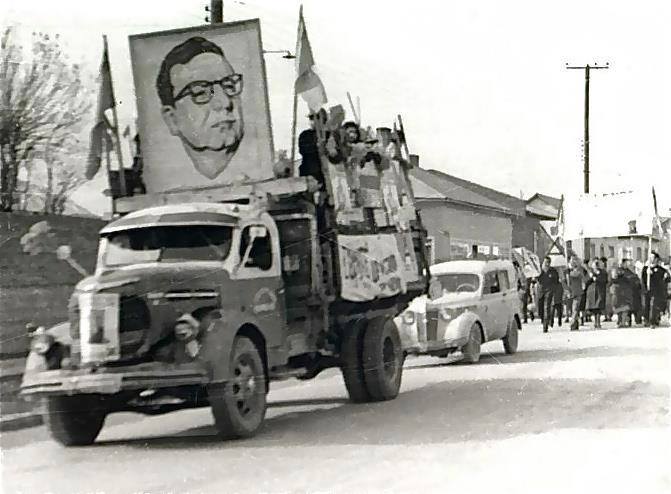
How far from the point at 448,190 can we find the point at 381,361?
1.92 metres

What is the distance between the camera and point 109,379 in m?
8.61

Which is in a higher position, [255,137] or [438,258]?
[255,137]

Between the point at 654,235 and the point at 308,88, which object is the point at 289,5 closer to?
the point at 308,88

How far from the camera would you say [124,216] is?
30.4 ft

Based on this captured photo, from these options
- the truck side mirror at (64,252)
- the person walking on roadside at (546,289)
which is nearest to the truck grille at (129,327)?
the truck side mirror at (64,252)

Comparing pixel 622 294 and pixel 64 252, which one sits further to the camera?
pixel 622 294

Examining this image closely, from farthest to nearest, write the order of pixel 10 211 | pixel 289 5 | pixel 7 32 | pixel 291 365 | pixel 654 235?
pixel 654 235
pixel 291 365
pixel 289 5
pixel 7 32
pixel 10 211

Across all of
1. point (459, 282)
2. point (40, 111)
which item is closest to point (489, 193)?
point (459, 282)

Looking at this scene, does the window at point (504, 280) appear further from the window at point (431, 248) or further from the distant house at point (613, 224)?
the window at point (431, 248)

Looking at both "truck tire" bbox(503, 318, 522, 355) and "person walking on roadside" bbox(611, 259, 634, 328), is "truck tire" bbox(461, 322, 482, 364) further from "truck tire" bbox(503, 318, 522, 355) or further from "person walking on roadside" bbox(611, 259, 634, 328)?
"person walking on roadside" bbox(611, 259, 634, 328)

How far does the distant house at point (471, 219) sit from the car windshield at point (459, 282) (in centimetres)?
29

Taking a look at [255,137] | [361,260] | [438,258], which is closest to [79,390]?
[255,137]

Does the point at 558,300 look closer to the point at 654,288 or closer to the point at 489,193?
the point at 654,288

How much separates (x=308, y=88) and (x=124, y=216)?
6.05 feet
